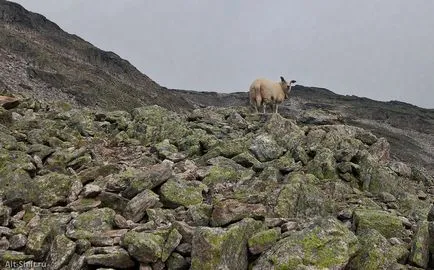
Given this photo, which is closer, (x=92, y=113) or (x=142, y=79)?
(x=92, y=113)

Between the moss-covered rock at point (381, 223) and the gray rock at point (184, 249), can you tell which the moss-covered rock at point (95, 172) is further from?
the moss-covered rock at point (381, 223)

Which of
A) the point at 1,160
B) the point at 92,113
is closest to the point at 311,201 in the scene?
the point at 1,160

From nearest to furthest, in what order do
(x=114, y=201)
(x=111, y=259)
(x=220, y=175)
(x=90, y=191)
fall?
(x=111, y=259), (x=114, y=201), (x=90, y=191), (x=220, y=175)

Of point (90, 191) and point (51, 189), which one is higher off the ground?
point (90, 191)

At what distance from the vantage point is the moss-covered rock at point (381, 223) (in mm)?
12008

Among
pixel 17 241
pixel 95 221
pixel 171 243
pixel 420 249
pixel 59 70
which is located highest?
pixel 59 70

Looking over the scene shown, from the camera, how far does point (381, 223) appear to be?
12.1m

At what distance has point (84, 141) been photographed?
67.5 feet

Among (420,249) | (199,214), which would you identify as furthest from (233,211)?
(420,249)

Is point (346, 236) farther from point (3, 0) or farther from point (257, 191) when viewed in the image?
point (3, 0)

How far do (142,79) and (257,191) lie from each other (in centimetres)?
10793

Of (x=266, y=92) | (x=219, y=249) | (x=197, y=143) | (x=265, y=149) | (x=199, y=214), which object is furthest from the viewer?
(x=266, y=92)

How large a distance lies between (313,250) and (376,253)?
5.16 feet

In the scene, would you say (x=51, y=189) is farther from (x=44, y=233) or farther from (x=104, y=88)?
(x=104, y=88)
